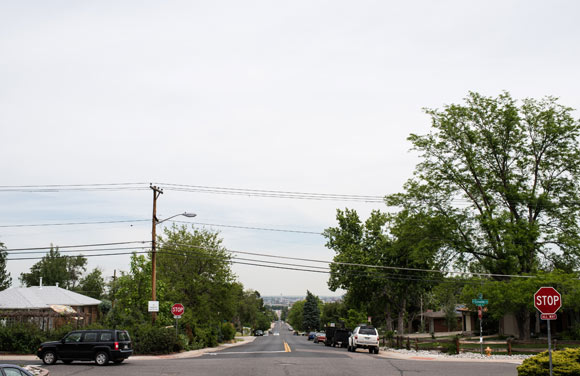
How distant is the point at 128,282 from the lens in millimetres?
41219

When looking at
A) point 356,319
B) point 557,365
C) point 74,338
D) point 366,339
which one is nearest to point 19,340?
point 74,338

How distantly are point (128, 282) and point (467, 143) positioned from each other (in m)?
28.3

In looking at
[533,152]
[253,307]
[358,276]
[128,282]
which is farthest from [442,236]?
[253,307]

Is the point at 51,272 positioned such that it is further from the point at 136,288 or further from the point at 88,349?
the point at 88,349

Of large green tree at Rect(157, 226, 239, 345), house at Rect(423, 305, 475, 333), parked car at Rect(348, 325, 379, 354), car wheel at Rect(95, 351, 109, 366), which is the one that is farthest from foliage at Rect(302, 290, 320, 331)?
car wheel at Rect(95, 351, 109, 366)

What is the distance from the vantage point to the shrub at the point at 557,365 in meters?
17.7

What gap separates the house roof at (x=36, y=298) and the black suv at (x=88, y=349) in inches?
964

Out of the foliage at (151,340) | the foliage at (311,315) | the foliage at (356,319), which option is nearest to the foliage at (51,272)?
the foliage at (356,319)

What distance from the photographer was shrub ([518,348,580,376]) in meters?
17.7

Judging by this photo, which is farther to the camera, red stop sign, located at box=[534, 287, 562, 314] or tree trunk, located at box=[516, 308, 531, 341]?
tree trunk, located at box=[516, 308, 531, 341]

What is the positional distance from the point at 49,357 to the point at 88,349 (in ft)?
5.98

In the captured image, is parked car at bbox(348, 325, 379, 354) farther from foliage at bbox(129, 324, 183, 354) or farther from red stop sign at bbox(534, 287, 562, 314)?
red stop sign at bbox(534, 287, 562, 314)

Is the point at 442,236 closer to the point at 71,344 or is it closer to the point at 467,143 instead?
the point at 467,143

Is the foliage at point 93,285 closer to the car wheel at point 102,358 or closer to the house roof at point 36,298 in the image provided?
the house roof at point 36,298
